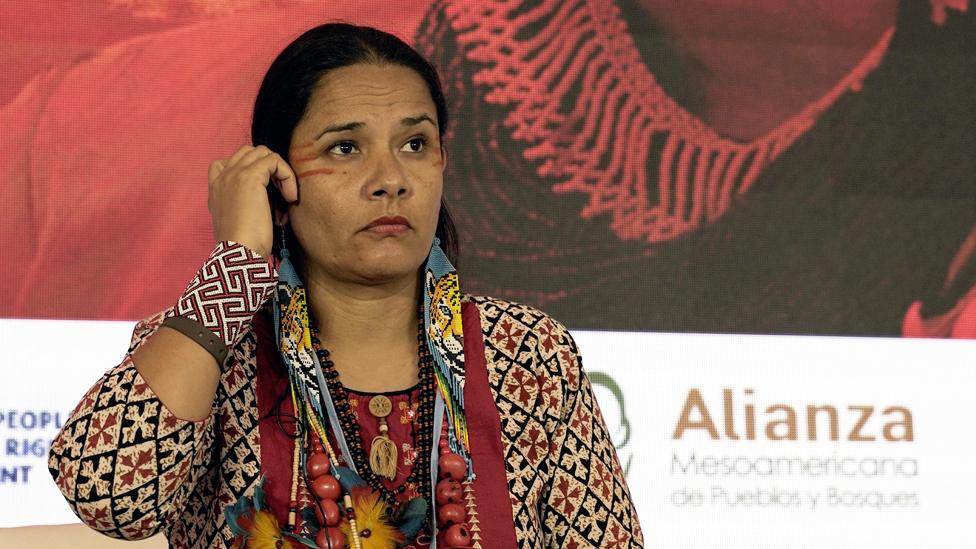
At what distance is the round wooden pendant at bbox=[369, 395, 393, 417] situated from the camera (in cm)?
177

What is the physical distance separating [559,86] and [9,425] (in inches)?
70.1

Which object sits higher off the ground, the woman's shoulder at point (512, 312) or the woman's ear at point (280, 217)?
the woman's ear at point (280, 217)

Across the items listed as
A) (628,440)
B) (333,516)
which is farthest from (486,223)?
(333,516)

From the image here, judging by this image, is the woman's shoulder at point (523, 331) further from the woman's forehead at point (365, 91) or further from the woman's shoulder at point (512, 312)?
the woman's forehead at point (365, 91)

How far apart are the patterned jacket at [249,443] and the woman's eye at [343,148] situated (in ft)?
0.71

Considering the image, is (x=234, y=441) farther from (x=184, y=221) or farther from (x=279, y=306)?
(x=184, y=221)

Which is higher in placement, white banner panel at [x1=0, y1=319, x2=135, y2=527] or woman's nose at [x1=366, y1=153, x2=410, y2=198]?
woman's nose at [x1=366, y1=153, x2=410, y2=198]

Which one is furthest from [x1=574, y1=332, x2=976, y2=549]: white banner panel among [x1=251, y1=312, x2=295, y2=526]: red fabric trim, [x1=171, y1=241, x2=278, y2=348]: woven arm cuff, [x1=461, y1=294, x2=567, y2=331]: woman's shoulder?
[x1=171, y1=241, x2=278, y2=348]: woven arm cuff

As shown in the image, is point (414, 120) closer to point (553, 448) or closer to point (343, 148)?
point (343, 148)

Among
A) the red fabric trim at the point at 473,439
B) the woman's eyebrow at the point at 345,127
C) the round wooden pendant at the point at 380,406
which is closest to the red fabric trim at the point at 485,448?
the red fabric trim at the point at 473,439

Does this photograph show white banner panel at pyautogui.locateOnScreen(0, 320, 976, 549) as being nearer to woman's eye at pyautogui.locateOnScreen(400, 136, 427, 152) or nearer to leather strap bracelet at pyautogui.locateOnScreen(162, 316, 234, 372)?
woman's eye at pyautogui.locateOnScreen(400, 136, 427, 152)

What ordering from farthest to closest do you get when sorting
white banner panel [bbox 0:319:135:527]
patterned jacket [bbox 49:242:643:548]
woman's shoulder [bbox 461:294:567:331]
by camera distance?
white banner panel [bbox 0:319:135:527], woman's shoulder [bbox 461:294:567:331], patterned jacket [bbox 49:242:643:548]

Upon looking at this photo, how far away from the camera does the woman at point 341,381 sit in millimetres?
1594

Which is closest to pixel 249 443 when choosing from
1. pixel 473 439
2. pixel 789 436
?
pixel 473 439
